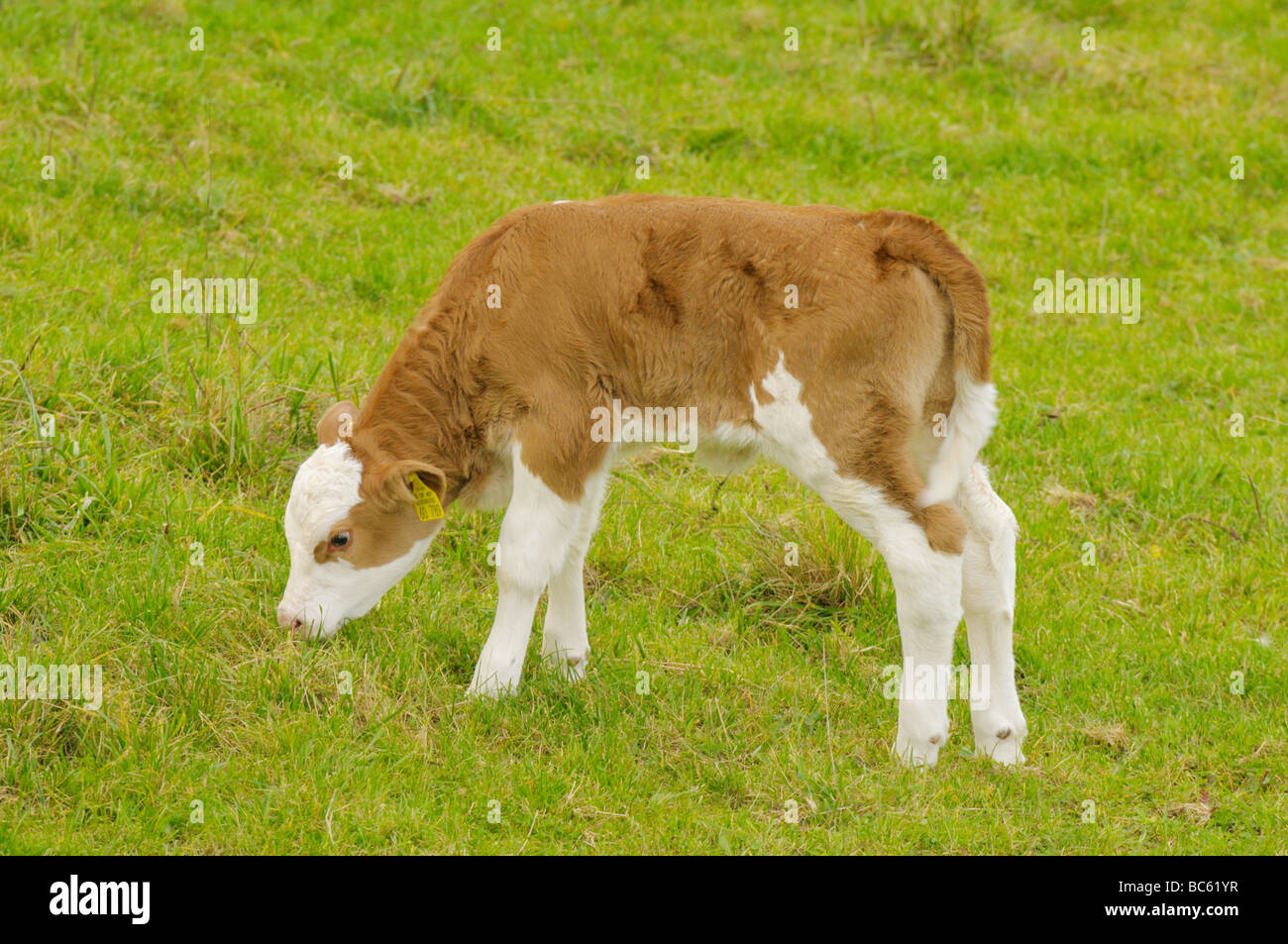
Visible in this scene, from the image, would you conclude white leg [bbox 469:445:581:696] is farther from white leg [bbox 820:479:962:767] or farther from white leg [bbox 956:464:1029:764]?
white leg [bbox 956:464:1029:764]

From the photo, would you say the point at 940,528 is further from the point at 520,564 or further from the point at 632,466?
the point at 632,466

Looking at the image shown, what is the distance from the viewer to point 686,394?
5.55 meters

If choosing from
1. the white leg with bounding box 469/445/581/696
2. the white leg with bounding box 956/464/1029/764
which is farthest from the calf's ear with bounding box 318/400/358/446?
the white leg with bounding box 956/464/1029/764

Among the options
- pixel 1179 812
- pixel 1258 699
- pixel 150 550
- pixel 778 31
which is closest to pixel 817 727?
pixel 1179 812

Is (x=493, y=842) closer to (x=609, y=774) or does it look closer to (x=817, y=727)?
(x=609, y=774)

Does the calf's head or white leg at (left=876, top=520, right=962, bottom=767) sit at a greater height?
the calf's head

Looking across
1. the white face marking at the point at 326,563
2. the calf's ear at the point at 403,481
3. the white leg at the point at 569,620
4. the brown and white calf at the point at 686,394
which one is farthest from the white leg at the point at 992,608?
the white face marking at the point at 326,563

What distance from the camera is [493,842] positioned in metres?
5.12

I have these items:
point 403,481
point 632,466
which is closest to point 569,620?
point 403,481

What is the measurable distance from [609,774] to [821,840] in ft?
2.64

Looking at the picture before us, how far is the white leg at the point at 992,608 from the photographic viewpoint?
584 centimetres

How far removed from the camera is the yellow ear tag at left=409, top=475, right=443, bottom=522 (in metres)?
5.66

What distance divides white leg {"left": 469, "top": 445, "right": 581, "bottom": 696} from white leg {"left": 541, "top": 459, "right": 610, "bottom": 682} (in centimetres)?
32

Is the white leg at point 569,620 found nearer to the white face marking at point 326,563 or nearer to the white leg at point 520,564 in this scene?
the white leg at point 520,564
